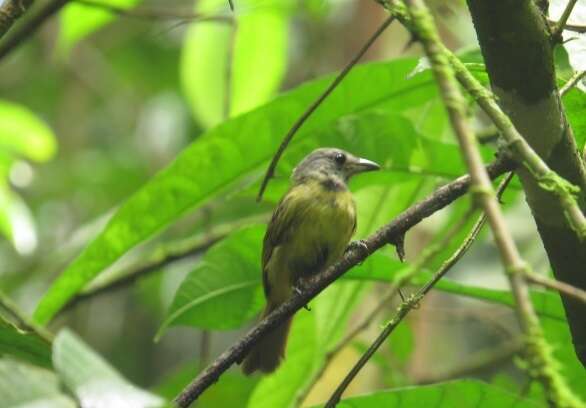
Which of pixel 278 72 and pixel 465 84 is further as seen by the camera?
pixel 278 72

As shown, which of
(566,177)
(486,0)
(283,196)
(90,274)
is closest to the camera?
(486,0)

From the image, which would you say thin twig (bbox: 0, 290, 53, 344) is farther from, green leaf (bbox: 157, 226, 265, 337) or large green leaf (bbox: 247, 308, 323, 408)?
large green leaf (bbox: 247, 308, 323, 408)

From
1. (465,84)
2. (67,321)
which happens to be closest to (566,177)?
(465,84)

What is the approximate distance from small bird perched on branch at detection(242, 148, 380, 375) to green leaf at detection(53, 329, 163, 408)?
6.64 ft

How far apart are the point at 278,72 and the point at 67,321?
2.77m

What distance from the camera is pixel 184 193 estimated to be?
2744mm

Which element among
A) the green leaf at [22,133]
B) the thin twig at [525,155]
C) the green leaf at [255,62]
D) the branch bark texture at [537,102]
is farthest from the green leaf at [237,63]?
the thin twig at [525,155]

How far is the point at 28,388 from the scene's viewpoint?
116cm

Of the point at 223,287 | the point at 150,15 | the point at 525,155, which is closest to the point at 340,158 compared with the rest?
the point at 150,15

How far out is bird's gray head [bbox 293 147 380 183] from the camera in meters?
3.45

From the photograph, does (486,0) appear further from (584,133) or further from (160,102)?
(160,102)

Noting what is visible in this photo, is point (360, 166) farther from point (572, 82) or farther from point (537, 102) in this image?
point (537, 102)

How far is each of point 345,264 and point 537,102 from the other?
0.42m

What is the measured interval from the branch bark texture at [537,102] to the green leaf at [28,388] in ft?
2.68
